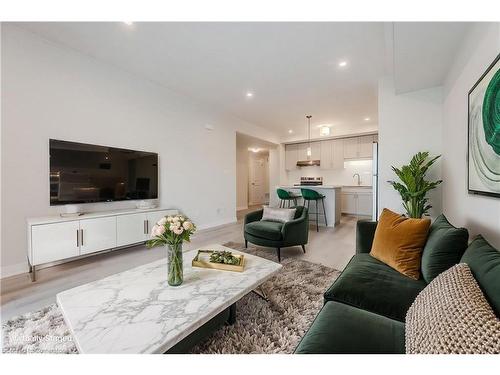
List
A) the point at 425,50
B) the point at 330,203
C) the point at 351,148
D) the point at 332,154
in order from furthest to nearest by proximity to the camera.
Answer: the point at 332,154
the point at 351,148
the point at 330,203
the point at 425,50

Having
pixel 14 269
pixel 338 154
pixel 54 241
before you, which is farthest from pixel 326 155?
pixel 14 269

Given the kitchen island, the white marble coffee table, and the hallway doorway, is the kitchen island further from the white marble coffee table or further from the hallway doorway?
the white marble coffee table

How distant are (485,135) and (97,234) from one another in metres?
3.74

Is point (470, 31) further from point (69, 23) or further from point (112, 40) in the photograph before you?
point (69, 23)

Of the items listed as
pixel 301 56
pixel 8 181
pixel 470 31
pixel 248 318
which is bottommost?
pixel 248 318

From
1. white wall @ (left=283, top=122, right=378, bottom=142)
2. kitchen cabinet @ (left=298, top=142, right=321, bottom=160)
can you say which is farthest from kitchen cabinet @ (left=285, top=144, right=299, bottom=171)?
white wall @ (left=283, top=122, right=378, bottom=142)

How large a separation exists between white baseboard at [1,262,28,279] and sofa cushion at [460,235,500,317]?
3.81 metres

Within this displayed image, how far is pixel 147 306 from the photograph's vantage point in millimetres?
1169

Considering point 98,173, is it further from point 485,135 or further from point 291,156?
point 291,156

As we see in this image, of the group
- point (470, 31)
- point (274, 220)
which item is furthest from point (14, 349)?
point (470, 31)

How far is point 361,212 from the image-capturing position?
6141mm

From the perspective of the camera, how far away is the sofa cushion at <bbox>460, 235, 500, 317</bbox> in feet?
2.62

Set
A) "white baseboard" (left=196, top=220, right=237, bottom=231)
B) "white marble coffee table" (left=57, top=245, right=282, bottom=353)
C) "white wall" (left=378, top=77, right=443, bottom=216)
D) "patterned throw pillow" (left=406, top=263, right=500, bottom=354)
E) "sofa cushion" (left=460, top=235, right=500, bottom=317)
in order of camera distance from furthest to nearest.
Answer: "white baseboard" (left=196, top=220, right=237, bottom=231) → "white wall" (left=378, top=77, right=443, bottom=216) → "white marble coffee table" (left=57, top=245, right=282, bottom=353) → "sofa cushion" (left=460, top=235, right=500, bottom=317) → "patterned throw pillow" (left=406, top=263, right=500, bottom=354)

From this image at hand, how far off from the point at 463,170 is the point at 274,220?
6.82ft
